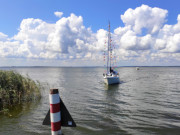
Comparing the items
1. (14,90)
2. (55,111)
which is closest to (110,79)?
(14,90)

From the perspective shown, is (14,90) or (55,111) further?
(14,90)

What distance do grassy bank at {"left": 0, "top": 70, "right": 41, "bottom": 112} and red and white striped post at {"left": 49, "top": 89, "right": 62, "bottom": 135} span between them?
967 centimetres

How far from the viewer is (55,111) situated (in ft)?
8.24

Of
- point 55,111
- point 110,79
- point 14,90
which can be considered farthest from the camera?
point 110,79

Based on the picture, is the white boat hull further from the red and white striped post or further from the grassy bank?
the red and white striped post

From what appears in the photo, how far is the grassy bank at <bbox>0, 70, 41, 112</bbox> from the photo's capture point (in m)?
10.9

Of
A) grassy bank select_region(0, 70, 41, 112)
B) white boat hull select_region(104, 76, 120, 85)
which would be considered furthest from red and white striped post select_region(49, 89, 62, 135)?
white boat hull select_region(104, 76, 120, 85)

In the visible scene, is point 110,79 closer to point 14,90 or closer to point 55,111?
point 14,90

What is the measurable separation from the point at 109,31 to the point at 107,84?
1214 centimetres

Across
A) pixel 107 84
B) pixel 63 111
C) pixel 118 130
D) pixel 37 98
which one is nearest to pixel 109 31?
pixel 107 84

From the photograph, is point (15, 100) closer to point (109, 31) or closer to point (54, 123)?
point (54, 123)

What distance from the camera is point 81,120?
902 centimetres

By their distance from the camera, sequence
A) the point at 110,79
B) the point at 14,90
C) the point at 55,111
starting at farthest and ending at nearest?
1. the point at 110,79
2. the point at 14,90
3. the point at 55,111

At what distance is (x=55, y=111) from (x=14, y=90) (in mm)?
10322
